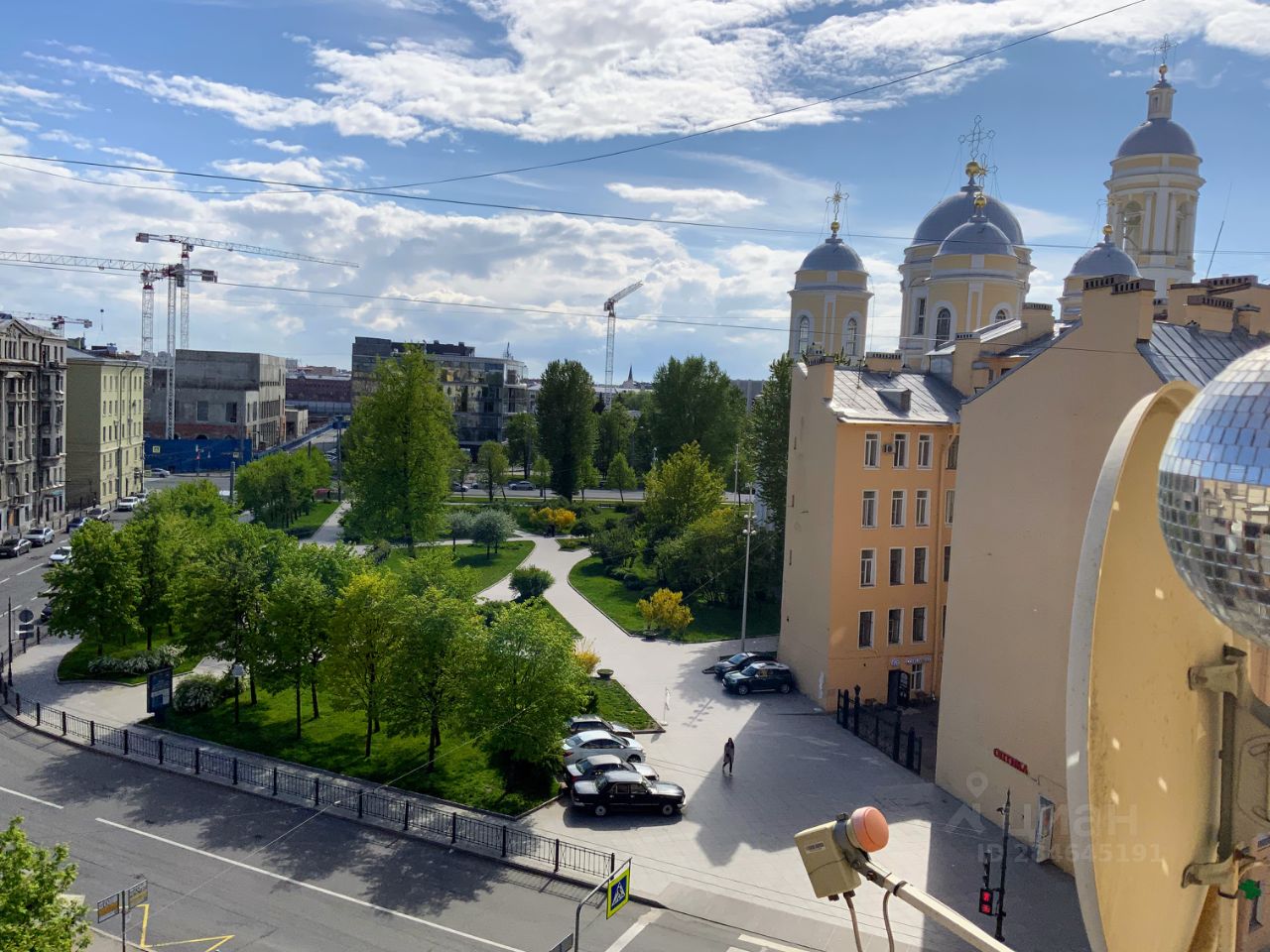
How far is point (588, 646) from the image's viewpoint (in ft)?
107

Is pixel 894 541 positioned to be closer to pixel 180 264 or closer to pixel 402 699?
pixel 402 699

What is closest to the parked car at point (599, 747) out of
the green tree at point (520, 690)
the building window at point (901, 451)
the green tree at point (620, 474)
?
the green tree at point (520, 690)

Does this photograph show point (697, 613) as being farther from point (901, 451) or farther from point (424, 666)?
point (424, 666)

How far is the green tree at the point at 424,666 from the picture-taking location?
21078 mm

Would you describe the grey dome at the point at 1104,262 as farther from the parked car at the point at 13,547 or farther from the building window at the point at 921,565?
the parked car at the point at 13,547

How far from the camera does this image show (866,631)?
29.6 m

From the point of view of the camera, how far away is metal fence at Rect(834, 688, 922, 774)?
945 inches

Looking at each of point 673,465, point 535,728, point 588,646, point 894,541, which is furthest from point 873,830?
point 673,465

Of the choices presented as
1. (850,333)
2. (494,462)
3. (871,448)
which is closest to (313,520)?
(494,462)

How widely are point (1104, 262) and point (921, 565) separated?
24524 mm

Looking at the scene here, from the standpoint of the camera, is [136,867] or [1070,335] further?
[1070,335]

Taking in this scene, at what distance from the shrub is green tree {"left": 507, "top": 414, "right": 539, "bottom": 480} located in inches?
2273

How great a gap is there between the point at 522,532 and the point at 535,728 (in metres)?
40.2

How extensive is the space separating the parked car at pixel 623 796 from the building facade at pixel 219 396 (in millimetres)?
79902
